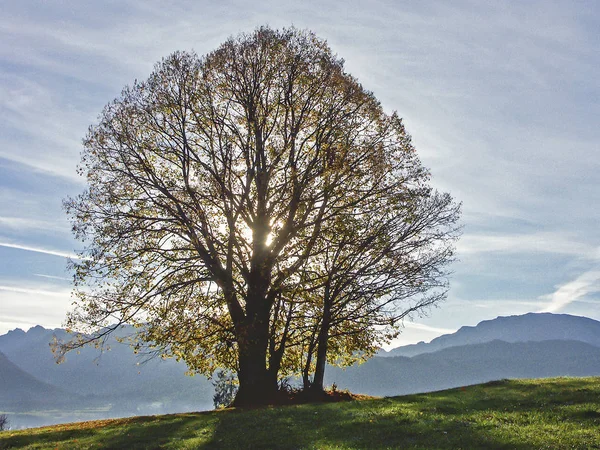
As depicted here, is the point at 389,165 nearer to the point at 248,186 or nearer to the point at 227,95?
the point at 248,186

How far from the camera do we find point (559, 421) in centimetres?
1827

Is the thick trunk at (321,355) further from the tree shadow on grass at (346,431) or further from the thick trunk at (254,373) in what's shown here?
the tree shadow on grass at (346,431)

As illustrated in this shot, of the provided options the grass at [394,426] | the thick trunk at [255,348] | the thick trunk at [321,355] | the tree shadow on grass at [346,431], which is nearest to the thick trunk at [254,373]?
the thick trunk at [255,348]

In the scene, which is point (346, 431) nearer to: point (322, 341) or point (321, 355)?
point (321, 355)

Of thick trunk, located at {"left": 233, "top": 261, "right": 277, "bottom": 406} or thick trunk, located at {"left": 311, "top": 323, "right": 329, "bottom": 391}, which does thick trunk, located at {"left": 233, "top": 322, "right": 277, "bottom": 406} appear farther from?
thick trunk, located at {"left": 311, "top": 323, "right": 329, "bottom": 391}

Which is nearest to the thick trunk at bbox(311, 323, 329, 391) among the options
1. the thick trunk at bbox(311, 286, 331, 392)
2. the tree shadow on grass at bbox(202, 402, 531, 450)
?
the thick trunk at bbox(311, 286, 331, 392)

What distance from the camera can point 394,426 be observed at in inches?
781

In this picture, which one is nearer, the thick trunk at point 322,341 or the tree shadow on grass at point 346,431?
the tree shadow on grass at point 346,431

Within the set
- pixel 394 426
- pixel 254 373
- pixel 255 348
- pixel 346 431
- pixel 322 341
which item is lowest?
pixel 346 431

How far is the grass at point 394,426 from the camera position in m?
16.8

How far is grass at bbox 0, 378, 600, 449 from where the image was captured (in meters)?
16.8

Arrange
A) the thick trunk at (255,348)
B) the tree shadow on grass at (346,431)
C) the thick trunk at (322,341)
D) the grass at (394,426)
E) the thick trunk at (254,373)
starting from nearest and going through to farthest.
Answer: the grass at (394,426), the tree shadow on grass at (346,431), the thick trunk at (255,348), the thick trunk at (254,373), the thick trunk at (322,341)

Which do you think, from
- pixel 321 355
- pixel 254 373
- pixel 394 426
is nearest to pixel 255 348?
pixel 254 373

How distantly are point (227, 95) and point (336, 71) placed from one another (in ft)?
25.4
